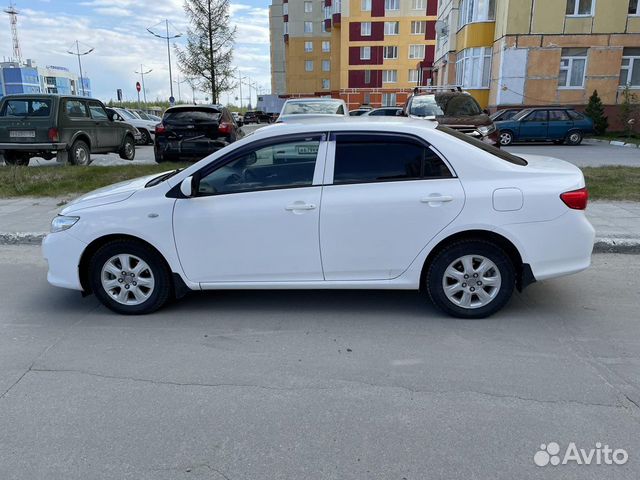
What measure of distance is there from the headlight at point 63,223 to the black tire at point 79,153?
914cm

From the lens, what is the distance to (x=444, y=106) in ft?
45.6

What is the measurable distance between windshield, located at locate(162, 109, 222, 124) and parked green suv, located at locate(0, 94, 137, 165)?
235cm

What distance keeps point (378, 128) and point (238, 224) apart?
1.42 meters

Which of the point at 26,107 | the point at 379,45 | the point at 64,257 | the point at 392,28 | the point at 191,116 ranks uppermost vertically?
the point at 392,28

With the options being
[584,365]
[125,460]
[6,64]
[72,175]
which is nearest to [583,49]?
[72,175]

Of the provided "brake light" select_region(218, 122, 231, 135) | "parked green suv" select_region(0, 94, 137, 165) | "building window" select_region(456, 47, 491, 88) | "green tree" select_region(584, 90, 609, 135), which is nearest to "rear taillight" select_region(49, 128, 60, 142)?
"parked green suv" select_region(0, 94, 137, 165)

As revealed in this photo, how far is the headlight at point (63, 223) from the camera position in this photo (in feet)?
14.4

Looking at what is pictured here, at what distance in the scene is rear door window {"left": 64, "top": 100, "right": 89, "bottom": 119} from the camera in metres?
12.5

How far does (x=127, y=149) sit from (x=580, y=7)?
2130cm

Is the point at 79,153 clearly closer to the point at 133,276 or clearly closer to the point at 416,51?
the point at 133,276

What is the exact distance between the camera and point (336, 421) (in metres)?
2.95

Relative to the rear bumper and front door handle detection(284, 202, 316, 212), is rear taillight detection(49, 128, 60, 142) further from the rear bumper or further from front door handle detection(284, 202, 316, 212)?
front door handle detection(284, 202, 316, 212)

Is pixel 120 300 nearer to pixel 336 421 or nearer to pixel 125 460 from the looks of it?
pixel 125 460

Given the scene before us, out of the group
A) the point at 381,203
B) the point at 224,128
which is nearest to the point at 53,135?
the point at 224,128
